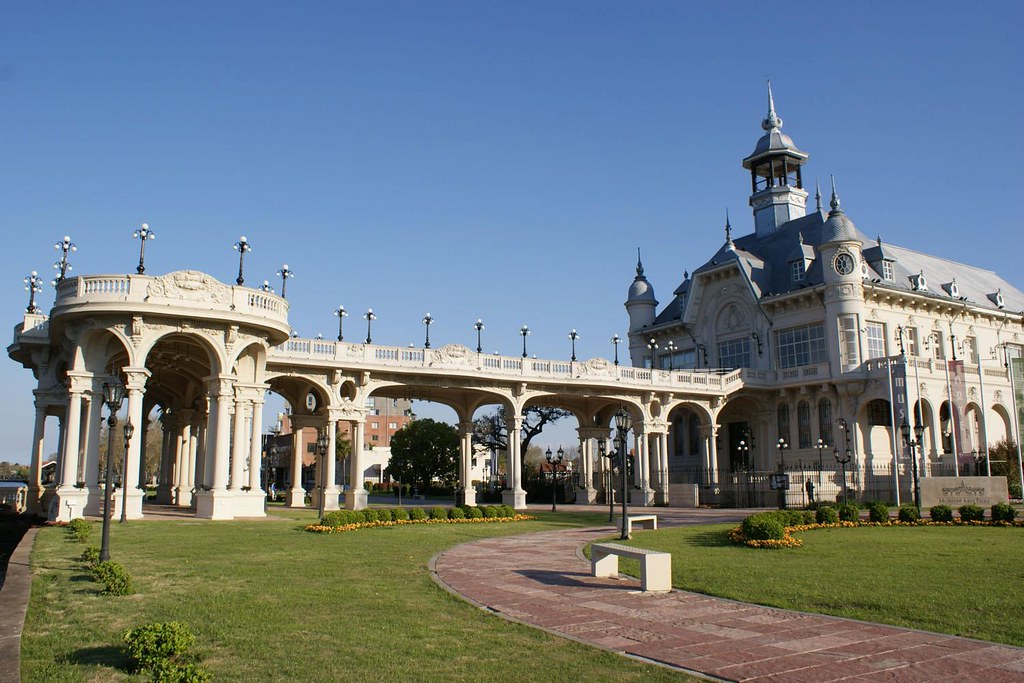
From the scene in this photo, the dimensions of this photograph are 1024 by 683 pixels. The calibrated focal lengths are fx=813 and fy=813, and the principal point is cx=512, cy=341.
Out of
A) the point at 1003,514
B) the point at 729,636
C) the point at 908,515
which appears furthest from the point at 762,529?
the point at 1003,514

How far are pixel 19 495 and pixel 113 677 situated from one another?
3576 cm

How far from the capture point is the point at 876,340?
2012 inches

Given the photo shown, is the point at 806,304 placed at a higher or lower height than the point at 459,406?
higher

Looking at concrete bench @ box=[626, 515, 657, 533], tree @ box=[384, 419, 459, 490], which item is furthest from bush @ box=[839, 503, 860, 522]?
tree @ box=[384, 419, 459, 490]

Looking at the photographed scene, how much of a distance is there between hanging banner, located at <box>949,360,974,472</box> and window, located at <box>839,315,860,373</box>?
5201mm

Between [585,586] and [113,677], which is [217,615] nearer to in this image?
[113,677]

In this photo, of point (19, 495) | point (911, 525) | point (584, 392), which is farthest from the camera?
point (584, 392)

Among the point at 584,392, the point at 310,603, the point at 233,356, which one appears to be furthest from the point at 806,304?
the point at 310,603

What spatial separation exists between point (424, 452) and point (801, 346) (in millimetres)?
41485

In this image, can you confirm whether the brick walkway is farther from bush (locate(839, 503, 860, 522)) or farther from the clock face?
the clock face

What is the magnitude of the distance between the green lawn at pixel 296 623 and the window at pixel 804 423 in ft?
130

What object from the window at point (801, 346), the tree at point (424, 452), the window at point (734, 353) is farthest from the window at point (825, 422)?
the tree at point (424, 452)

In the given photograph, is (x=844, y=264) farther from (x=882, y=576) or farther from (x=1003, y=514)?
(x=882, y=576)

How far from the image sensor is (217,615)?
36.0 ft
